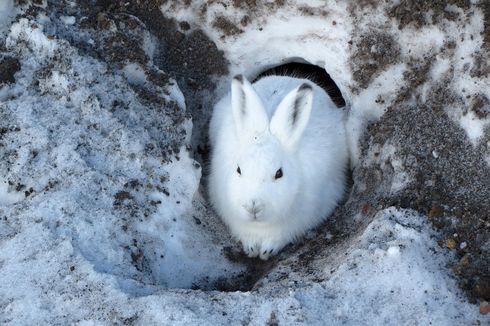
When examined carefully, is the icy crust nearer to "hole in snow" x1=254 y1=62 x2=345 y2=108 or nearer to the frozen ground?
the frozen ground

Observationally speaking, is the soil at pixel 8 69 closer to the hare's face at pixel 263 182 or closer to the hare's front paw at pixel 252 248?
the hare's face at pixel 263 182

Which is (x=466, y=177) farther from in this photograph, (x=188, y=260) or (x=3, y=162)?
(x=3, y=162)

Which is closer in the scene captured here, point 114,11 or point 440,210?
point 440,210

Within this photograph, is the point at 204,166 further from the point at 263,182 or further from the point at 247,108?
the point at 263,182

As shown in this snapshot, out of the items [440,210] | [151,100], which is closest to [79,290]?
[151,100]

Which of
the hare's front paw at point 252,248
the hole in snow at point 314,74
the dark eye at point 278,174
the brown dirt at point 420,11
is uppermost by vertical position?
the brown dirt at point 420,11

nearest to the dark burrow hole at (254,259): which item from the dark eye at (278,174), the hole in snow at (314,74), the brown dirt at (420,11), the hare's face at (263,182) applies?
the hole in snow at (314,74)
